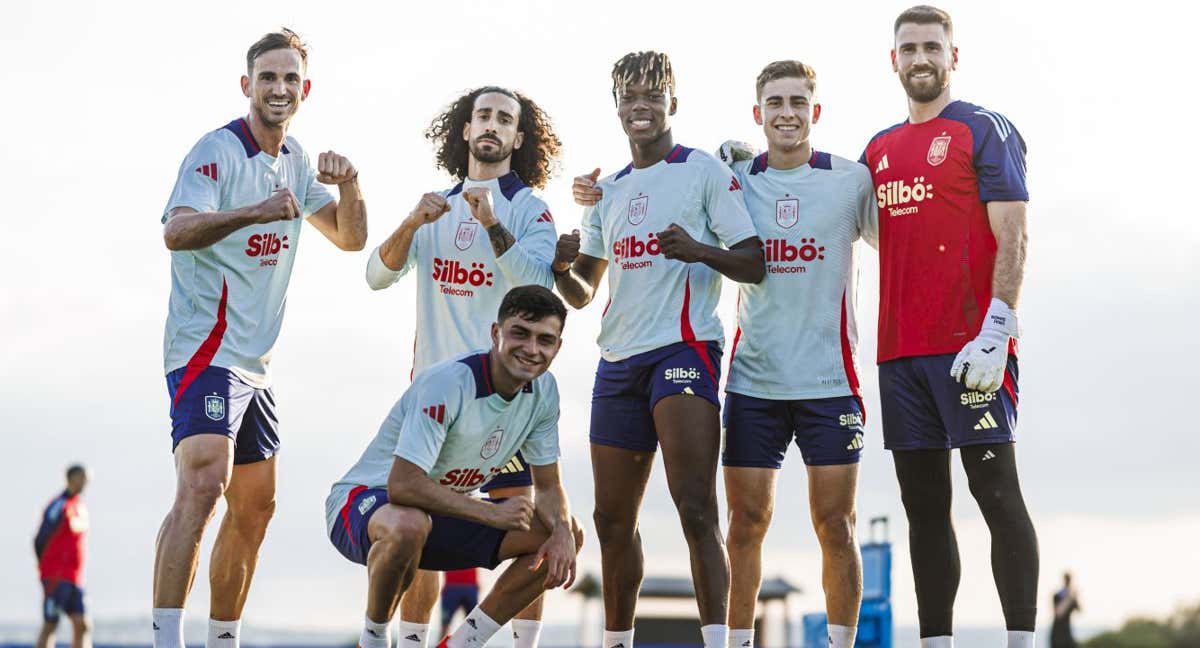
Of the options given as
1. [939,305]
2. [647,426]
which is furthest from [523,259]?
[939,305]

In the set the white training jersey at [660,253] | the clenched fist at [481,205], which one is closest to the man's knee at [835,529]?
the white training jersey at [660,253]

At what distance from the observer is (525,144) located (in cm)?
761

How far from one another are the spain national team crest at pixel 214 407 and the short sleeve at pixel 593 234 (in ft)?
6.58

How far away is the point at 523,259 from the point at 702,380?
108 cm

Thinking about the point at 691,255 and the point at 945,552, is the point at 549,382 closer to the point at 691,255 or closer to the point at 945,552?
the point at 691,255

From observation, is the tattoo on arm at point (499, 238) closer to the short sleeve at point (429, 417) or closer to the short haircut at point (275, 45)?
the short sleeve at point (429, 417)

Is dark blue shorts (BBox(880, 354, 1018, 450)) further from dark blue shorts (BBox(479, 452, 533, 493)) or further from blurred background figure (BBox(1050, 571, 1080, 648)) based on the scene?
blurred background figure (BBox(1050, 571, 1080, 648))

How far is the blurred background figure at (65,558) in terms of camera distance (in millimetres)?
13688

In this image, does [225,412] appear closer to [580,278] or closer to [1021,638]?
[580,278]

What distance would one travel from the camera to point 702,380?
250 inches

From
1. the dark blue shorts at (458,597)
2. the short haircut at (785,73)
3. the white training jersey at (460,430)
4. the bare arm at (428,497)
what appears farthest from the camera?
the dark blue shorts at (458,597)

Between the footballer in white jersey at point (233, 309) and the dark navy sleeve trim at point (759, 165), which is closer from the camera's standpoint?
the footballer in white jersey at point (233, 309)

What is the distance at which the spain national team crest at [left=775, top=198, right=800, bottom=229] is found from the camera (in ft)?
21.9

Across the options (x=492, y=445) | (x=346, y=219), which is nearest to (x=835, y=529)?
(x=492, y=445)
